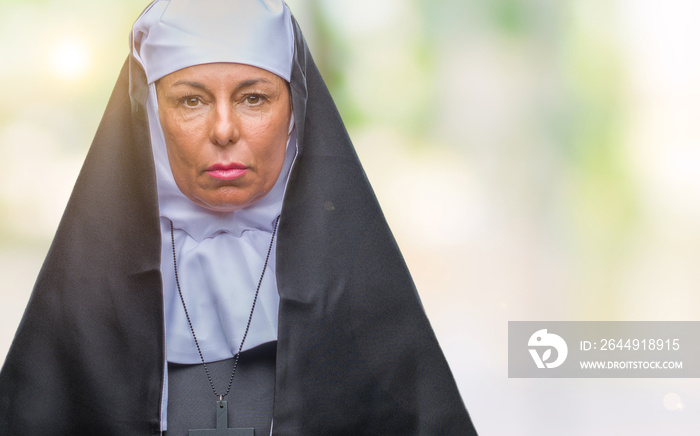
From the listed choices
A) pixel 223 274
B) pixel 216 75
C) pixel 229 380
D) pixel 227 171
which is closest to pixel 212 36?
pixel 216 75

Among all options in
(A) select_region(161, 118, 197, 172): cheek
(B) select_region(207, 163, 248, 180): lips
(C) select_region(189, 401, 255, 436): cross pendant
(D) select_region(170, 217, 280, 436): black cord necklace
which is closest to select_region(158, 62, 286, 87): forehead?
(A) select_region(161, 118, 197, 172): cheek

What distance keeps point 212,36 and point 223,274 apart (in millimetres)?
649

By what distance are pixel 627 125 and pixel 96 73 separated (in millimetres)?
2852

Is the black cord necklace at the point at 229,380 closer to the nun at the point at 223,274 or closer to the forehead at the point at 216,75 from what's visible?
the nun at the point at 223,274

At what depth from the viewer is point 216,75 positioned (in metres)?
2.22

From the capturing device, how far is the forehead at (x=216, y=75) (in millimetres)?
2223

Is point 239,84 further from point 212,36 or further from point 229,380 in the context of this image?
point 229,380

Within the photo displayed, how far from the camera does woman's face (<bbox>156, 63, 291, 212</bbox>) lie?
2225 millimetres

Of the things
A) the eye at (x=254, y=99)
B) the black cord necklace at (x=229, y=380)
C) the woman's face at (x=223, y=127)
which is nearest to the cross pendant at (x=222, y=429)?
the black cord necklace at (x=229, y=380)

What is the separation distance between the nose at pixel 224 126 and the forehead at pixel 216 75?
71 mm

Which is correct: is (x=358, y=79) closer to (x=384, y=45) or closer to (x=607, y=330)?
(x=384, y=45)

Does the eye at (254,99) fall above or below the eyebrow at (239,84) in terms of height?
below

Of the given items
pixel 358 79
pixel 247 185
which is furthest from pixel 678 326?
pixel 247 185

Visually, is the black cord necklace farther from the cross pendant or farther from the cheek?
the cheek
